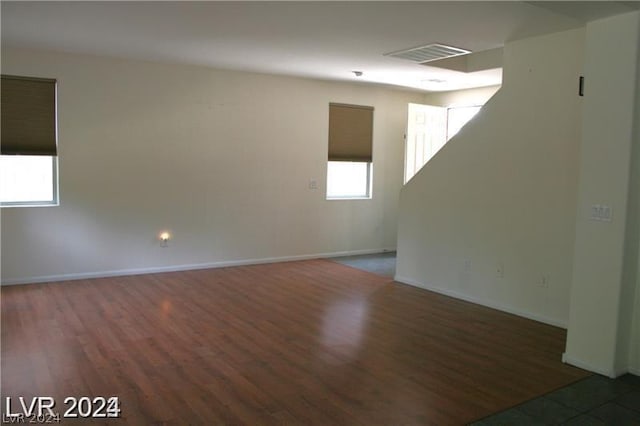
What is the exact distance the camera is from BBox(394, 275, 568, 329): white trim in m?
4.58

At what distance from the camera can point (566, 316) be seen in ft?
14.7

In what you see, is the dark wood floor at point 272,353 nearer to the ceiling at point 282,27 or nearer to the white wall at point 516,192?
the white wall at point 516,192

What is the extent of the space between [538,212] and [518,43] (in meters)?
1.58

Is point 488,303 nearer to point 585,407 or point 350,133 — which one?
point 585,407

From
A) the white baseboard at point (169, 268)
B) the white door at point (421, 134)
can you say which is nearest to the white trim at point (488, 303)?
the white baseboard at point (169, 268)

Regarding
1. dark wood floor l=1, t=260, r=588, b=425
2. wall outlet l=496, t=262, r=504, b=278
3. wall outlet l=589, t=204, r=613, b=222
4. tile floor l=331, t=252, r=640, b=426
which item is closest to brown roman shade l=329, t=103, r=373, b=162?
dark wood floor l=1, t=260, r=588, b=425

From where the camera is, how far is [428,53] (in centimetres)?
517

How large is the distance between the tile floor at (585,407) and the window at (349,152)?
4843mm

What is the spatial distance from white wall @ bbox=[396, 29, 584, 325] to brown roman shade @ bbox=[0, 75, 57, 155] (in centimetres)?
420

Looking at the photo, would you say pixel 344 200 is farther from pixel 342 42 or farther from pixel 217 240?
pixel 342 42

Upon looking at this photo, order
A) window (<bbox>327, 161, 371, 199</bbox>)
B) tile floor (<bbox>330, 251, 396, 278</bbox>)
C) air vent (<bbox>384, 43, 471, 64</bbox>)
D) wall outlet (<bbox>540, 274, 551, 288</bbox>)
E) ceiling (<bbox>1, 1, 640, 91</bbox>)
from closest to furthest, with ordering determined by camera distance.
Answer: ceiling (<bbox>1, 1, 640, 91</bbox>) < wall outlet (<bbox>540, 274, 551, 288</bbox>) < air vent (<bbox>384, 43, 471, 64</bbox>) < tile floor (<bbox>330, 251, 396, 278</bbox>) < window (<bbox>327, 161, 371, 199</bbox>)

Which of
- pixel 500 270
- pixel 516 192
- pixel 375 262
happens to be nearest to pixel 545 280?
pixel 500 270

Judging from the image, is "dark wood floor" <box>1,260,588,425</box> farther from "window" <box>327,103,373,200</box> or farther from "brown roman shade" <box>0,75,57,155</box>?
"window" <box>327,103,373,200</box>

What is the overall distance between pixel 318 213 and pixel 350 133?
4.30ft
